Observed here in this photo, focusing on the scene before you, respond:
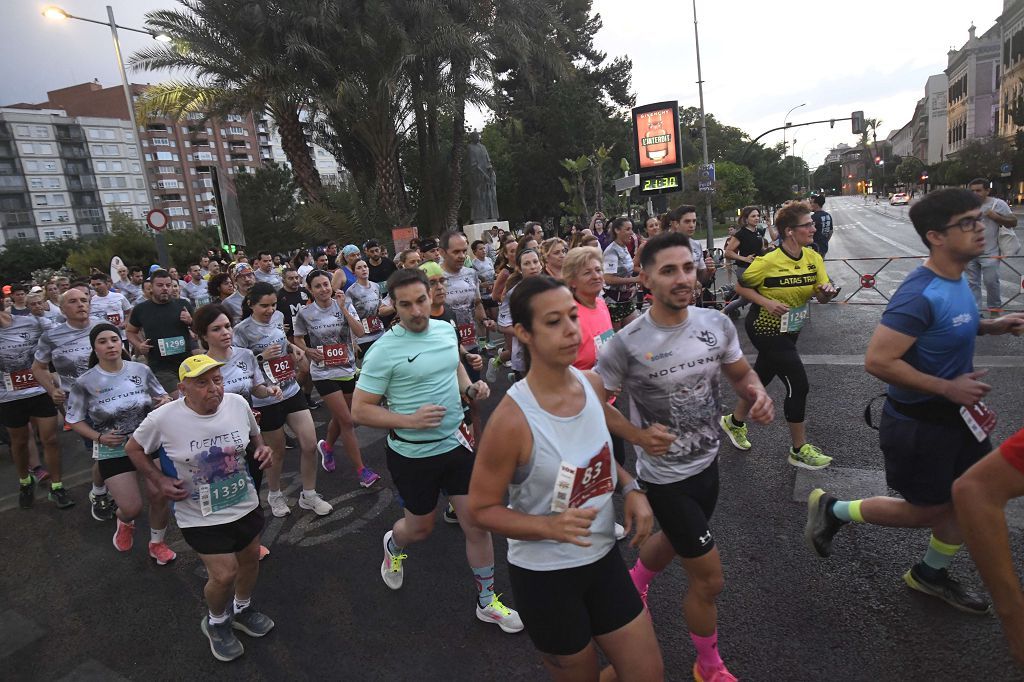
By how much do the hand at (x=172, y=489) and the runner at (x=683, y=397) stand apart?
7.44ft

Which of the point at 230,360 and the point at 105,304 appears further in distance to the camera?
the point at 105,304

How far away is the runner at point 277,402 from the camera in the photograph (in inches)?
188

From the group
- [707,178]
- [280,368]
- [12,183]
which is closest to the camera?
[280,368]

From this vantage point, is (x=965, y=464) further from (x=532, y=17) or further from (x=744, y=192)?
(x=744, y=192)

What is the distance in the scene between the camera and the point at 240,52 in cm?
1686

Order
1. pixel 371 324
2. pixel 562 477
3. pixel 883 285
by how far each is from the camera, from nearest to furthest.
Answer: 1. pixel 562 477
2. pixel 371 324
3. pixel 883 285

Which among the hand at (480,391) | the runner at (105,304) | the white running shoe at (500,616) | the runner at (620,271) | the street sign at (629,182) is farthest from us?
the street sign at (629,182)

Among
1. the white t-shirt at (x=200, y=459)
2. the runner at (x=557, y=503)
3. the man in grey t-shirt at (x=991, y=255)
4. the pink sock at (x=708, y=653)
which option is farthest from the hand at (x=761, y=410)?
the man in grey t-shirt at (x=991, y=255)

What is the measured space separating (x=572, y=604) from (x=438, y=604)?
5.92 ft

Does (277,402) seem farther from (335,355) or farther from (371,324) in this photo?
(371,324)

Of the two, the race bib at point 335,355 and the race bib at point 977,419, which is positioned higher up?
the race bib at point 335,355

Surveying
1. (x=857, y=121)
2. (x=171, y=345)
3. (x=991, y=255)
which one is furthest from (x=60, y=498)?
(x=857, y=121)

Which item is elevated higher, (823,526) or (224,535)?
→ (224,535)

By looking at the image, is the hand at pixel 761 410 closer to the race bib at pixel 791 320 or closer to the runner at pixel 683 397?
the runner at pixel 683 397
